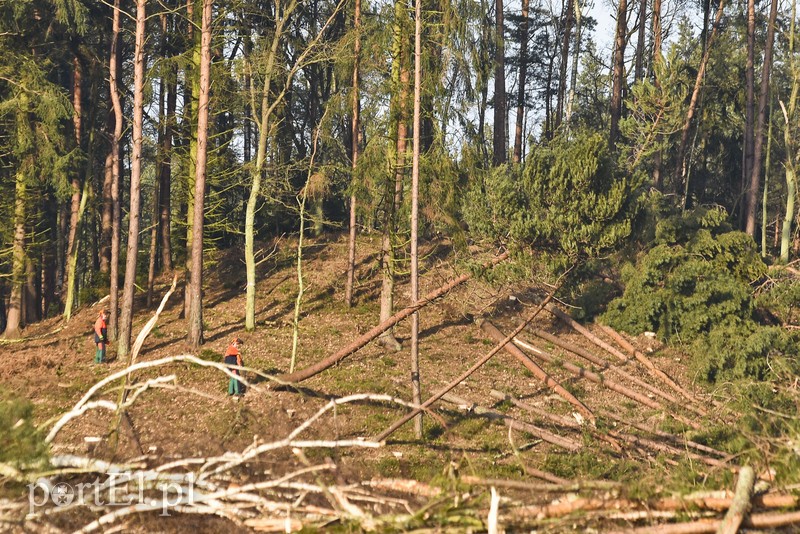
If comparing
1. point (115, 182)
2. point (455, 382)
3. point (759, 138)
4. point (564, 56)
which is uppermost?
point (564, 56)

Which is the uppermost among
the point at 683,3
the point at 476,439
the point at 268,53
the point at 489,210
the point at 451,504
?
the point at 683,3

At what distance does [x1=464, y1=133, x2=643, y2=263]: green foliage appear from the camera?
14.9 m

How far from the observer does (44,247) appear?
2588 centimetres

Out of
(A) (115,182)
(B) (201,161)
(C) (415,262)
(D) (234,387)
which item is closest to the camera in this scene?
(C) (415,262)

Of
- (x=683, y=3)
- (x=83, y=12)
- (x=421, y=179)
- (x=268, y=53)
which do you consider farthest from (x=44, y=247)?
(x=683, y=3)

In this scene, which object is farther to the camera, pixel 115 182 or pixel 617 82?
pixel 617 82

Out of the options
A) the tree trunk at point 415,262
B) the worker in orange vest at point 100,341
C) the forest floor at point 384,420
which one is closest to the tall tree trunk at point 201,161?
the forest floor at point 384,420

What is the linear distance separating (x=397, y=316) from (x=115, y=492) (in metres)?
7.72

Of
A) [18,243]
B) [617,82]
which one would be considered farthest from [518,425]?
[617,82]

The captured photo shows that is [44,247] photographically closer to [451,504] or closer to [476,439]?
[476,439]

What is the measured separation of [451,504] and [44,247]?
79.3 feet

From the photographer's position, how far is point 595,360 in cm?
1862

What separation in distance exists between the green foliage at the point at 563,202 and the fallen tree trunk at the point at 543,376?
3.10 m

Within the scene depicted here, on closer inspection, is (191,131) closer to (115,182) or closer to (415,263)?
(115,182)
